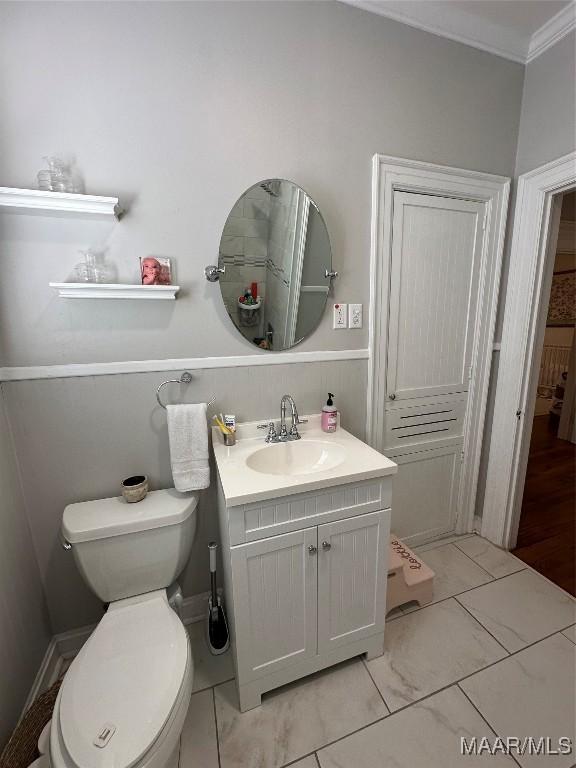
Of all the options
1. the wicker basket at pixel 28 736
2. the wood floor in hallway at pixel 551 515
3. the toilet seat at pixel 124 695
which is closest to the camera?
the toilet seat at pixel 124 695

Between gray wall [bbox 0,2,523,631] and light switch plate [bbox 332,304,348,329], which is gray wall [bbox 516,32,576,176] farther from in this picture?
light switch plate [bbox 332,304,348,329]

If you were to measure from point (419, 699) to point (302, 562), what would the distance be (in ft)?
2.26

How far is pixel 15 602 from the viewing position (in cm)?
112

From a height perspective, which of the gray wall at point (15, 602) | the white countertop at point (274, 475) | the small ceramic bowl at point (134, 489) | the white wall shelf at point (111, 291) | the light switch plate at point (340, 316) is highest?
the white wall shelf at point (111, 291)

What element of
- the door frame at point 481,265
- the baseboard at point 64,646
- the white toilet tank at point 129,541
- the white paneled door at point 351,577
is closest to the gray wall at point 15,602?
the baseboard at point 64,646

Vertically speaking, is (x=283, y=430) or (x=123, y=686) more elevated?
(x=283, y=430)

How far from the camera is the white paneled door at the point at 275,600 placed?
1065 mm

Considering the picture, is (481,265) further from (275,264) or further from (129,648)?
(129,648)

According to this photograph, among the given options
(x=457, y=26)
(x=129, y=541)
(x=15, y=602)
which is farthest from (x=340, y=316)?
(x=15, y=602)

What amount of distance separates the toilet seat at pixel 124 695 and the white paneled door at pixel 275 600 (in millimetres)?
222

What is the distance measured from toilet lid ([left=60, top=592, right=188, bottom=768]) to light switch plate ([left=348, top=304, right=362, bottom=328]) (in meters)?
1.34

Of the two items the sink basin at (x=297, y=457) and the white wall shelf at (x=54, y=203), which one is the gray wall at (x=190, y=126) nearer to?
the white wall shelf at (x=54, y=203)

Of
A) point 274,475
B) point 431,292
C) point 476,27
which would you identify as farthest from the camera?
point 431,292

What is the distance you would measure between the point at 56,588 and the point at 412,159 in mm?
2391
